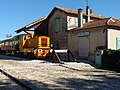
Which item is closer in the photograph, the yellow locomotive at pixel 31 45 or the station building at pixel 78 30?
the station building at pixel 78 30

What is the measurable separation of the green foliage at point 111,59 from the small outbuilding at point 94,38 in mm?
2775

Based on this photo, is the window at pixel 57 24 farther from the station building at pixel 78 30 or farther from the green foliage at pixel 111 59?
the green foliage at pixel 111 59

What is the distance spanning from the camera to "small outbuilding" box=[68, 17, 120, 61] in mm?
22344

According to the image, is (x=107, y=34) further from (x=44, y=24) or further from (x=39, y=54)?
(x=44, y=24)

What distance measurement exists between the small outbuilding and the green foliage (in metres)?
2.78

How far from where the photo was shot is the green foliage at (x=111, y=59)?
58.8ft

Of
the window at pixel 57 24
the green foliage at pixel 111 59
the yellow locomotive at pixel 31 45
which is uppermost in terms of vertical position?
the window at pixel 57 24

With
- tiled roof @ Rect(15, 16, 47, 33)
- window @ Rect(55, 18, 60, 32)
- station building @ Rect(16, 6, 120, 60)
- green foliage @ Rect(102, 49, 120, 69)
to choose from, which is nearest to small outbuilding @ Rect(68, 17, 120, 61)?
station building @ Rect(16, 6, 120, 60)

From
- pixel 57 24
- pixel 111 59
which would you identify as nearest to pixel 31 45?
pixel 57 24

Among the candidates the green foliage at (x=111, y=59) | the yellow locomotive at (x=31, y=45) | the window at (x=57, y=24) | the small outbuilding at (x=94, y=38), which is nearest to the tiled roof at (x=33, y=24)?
the yellow locomotive at (x=31, y=45)

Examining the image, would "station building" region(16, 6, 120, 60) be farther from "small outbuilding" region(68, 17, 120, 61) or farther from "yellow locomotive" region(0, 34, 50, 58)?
"yellow locomotive" region(0, 34, 50, 58)

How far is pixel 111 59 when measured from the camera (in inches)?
733

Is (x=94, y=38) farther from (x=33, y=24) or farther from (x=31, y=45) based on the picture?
(x=33, y=24)

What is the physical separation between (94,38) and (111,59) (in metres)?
5.27
